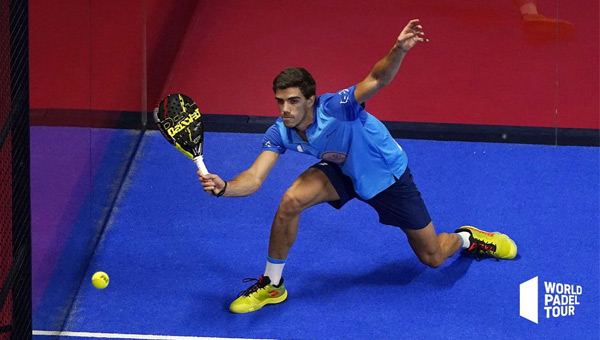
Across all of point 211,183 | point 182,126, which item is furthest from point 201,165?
point 182,126

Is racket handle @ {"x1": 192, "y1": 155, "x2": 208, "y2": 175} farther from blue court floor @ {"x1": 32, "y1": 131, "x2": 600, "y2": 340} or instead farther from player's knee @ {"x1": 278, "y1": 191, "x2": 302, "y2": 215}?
blue court floor @ {"x1": 32, "y1": 131, "x2": 600, "y2": 340}

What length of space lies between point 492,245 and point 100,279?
9.21ft

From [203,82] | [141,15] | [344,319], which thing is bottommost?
[344,319]

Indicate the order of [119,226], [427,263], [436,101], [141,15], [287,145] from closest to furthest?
[287,145] < [427,263] < [119,226] < [141,15] < [436,101]

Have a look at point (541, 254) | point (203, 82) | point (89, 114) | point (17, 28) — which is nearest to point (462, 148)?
point (541, 254)

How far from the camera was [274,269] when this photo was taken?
770 centimetres

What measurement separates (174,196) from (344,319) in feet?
7.19

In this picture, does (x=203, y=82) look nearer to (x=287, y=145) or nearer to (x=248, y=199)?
(x=248, y=199)

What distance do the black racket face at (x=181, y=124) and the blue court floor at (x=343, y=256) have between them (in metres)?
1.34

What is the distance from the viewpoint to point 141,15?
9969mm

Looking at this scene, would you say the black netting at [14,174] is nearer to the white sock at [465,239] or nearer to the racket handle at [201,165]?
the racket handle at [201,165]

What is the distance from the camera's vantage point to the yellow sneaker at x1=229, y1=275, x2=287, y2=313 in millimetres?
7672

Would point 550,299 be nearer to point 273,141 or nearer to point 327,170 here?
point 327,170

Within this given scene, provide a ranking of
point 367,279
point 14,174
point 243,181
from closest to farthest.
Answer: point 14,174, point 243,181, point 367,279
